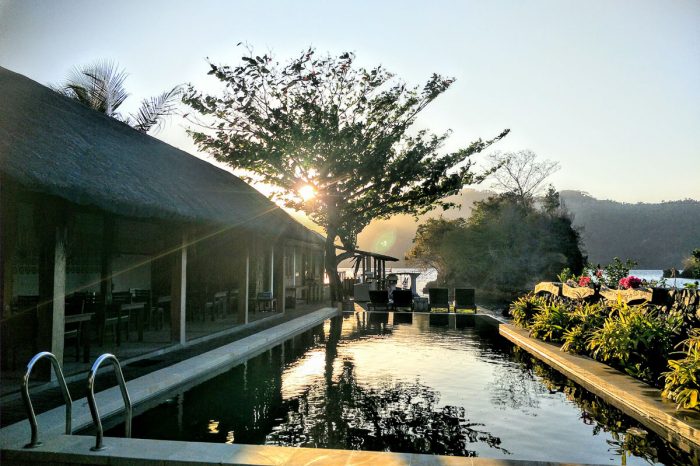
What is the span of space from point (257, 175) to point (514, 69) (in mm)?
18471

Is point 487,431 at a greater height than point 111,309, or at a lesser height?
lesser

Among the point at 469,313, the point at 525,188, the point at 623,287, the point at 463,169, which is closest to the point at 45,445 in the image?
the point at 623,287

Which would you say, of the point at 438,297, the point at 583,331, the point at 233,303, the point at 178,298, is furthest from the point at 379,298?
the point at 583,331

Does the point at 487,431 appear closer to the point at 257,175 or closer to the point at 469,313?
the point at 469,313

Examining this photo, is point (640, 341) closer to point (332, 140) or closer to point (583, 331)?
point (583, 331)

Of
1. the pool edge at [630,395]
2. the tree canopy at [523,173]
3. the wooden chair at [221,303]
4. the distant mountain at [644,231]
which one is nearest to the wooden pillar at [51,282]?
the pool edge at [630,395]

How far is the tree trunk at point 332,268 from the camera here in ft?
87.2

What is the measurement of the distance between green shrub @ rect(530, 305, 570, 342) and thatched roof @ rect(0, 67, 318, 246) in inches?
272

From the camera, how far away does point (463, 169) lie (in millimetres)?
28531

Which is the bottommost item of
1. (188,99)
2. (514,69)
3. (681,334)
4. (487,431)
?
(487,431)

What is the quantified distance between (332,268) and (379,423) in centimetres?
2125

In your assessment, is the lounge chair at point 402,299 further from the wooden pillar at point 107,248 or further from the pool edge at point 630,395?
the wooden pillar at point 107,248

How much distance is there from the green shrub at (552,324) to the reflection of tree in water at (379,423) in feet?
16.2

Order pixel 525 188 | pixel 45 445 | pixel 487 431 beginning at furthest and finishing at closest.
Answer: pixel 525 188, pixel 487 431, pixel 45 445
